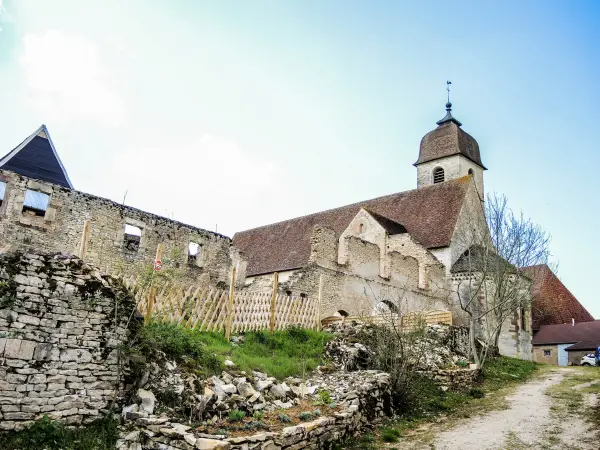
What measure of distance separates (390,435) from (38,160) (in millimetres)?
17728

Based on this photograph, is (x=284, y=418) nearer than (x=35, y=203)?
Yes

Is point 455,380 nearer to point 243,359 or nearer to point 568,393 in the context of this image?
point 568,393

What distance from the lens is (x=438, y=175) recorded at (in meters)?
37.5

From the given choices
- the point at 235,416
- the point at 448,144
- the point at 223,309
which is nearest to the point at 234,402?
the point at 235,416

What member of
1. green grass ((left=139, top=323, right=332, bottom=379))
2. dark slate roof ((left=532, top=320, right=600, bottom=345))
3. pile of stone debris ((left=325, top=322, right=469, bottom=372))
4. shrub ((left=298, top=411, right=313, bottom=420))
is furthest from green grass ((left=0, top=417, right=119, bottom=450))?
dark slate roof ((left=532, top=320, right=600, bottom=345))

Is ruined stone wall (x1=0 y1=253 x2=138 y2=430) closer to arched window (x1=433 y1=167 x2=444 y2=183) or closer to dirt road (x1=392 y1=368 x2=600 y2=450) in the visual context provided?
dirt road (x1=392 y1=368 x2=600 y2=450)

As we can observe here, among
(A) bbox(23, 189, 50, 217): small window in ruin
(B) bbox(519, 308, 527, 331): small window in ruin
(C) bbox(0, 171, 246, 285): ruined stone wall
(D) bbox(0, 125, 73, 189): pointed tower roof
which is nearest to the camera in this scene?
(C) bbox(0, 171, 246, 285): ruined stone wall

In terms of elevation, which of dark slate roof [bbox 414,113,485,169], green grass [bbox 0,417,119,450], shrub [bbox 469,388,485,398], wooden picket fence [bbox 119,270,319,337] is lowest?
green grass [bbox 0,417,119,450]

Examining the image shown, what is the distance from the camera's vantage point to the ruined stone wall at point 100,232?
15.8m

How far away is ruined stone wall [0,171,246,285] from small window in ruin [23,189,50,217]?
0.08 m

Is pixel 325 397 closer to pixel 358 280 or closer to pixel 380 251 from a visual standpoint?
pixel 358 280

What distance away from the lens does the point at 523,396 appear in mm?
13023

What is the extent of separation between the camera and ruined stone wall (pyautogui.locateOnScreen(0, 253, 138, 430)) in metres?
7.05

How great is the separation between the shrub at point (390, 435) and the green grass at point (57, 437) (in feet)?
15.3
